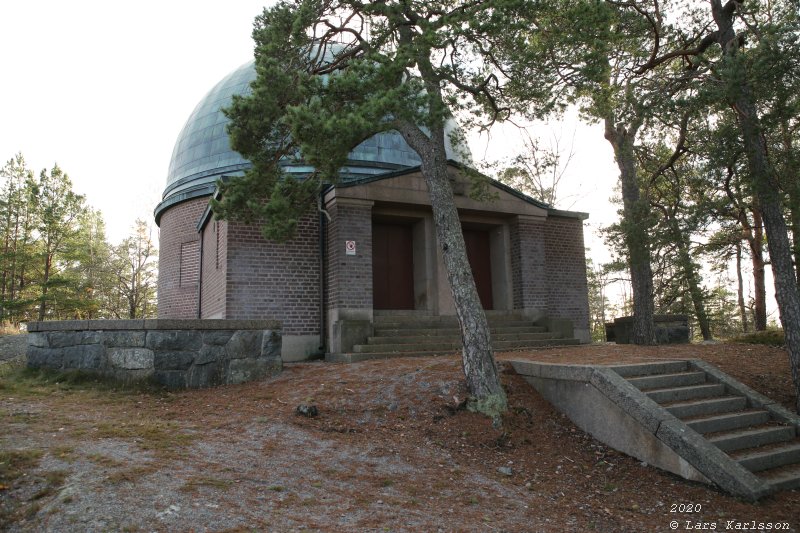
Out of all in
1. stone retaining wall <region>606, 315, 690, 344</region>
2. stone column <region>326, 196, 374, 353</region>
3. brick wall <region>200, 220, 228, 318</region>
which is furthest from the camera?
stone retaining wall <region>606, 315, 690, 344</region>

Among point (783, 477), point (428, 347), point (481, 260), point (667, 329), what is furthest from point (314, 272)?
point (667, 329)

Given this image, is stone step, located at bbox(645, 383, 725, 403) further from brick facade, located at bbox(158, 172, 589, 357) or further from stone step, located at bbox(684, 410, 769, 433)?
brick facade, located at bbox(158, 172, 589, 357)

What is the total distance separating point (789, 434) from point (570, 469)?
2.80 m

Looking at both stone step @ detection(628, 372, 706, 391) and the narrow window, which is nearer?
stone step @ detection(628, 372, 706, 391)

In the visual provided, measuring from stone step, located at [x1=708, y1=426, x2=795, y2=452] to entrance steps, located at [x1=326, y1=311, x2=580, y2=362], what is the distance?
5142mm

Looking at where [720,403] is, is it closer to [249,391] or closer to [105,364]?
[249,391]

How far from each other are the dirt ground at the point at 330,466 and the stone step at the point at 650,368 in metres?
1.04

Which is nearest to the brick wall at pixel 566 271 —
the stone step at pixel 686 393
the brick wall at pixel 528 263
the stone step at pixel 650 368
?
the brick wall at pixel 528 263

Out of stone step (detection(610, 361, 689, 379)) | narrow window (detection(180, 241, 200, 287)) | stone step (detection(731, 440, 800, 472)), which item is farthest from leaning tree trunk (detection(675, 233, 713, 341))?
narrow window (detection(180, 241, 200, 287))

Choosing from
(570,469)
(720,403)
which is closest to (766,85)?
(720,403)

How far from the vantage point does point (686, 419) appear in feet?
20.1

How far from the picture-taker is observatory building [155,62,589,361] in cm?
1103

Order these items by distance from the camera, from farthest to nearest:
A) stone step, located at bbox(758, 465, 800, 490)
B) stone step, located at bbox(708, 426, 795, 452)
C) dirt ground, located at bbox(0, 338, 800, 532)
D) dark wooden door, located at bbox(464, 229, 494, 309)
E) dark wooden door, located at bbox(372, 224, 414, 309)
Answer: dark wooden door, located at bbox(464, 229, 494, 309)
dark wooden door, located at bbox(372, 224, 414, 309)
stone step, located at bbox(708, 426, 795, 452)
stone step, located at bbox(758, 465, 800, 490)
dirt ground, located at bbox(0, 338, 800, 532)

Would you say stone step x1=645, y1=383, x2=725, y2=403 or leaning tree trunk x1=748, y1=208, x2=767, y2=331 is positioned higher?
leaning tree trunk x1=748, y1=208, x2=767, y2=331
